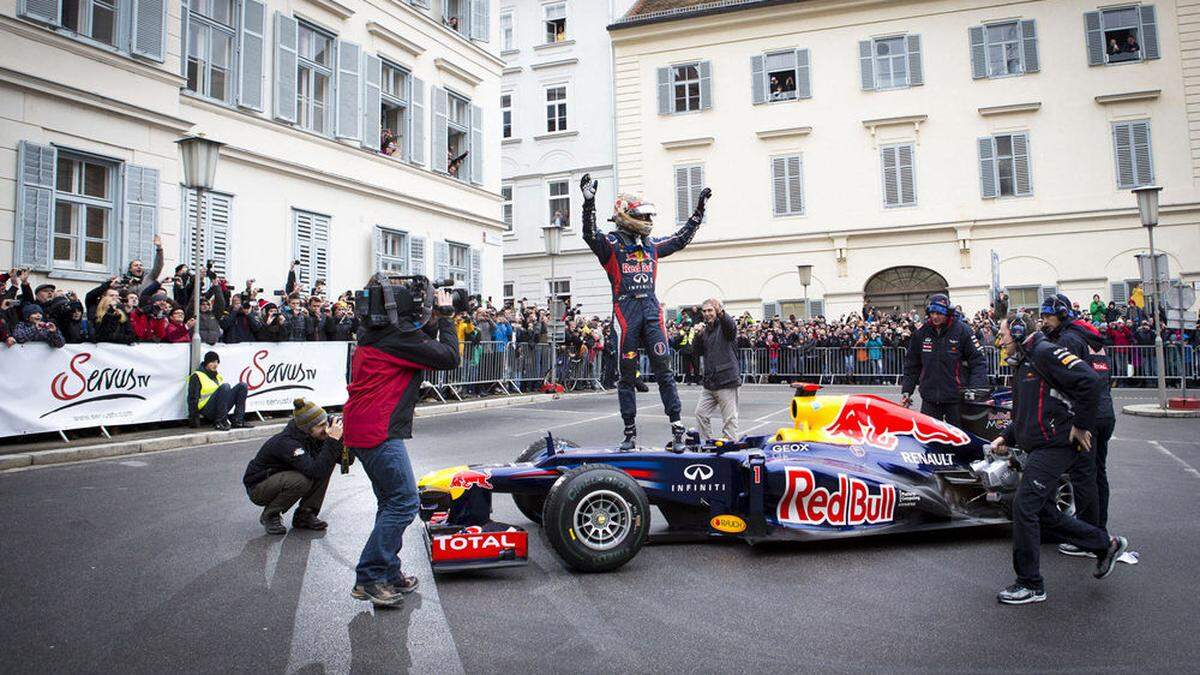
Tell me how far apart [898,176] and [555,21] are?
16533 mm

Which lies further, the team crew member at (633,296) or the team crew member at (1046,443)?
the team crew member at (633,296)

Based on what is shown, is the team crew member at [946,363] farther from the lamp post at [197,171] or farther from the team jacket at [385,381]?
the lamp post at [197,171]

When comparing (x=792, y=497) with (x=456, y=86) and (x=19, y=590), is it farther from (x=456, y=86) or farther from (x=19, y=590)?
(x=456, y=86)

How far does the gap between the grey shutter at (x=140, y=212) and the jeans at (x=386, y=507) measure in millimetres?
12725

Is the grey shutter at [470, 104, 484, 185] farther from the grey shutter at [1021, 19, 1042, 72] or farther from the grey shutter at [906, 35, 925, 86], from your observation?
the grey shutter at [1021, 19, 1042, 72]

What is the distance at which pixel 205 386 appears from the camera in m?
12.4

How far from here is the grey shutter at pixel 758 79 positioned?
3147 centimetres

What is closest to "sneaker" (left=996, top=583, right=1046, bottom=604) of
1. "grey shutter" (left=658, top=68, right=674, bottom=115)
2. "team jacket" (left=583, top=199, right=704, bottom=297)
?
"team jacket" (left=583, top=199, right=704, bottom=297)

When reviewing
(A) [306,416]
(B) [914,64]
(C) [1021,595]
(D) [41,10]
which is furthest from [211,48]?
(B) [914,64]

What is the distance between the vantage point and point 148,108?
1516cm

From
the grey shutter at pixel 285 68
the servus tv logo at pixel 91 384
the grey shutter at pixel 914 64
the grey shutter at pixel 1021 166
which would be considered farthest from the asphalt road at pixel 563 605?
the grey shutter at pixel 914 64

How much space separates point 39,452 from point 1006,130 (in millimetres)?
29959

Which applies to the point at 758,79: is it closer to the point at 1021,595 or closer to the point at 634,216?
the point at 634,216

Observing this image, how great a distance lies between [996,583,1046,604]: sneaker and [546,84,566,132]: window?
32.6m
